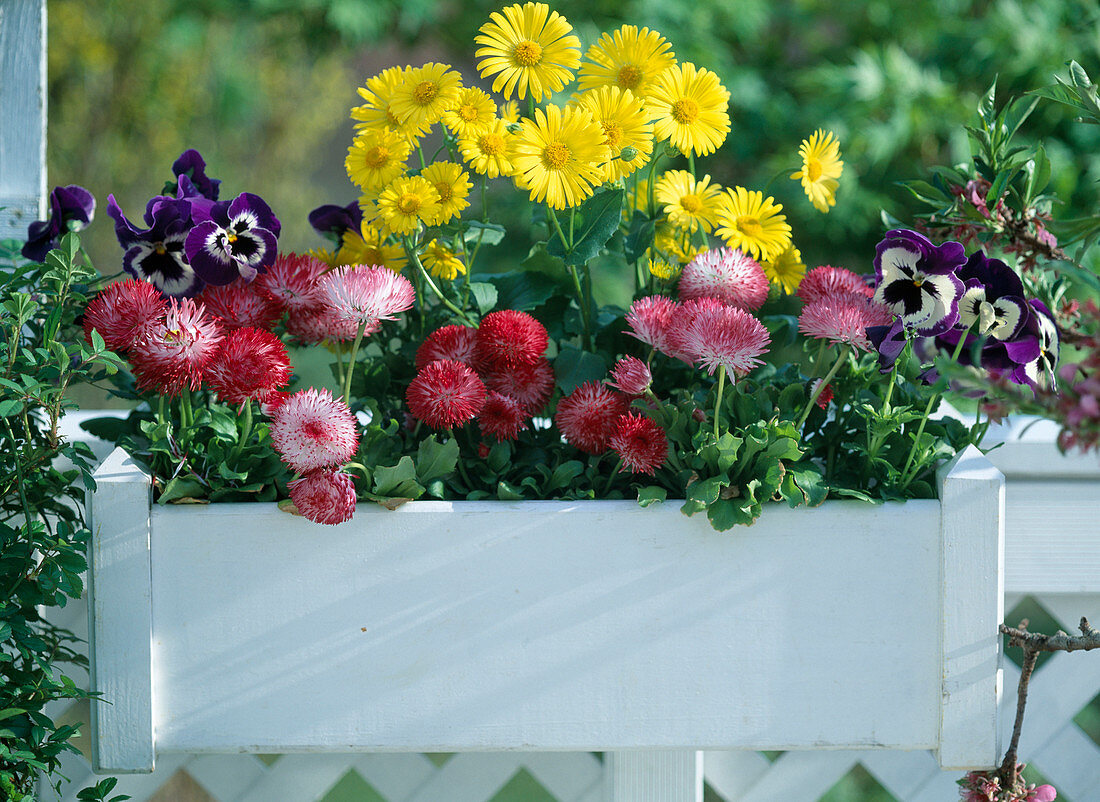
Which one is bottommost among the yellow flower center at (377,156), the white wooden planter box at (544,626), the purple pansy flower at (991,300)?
the white wooden planter box at (544,626)

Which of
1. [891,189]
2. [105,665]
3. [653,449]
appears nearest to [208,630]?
[105,665]

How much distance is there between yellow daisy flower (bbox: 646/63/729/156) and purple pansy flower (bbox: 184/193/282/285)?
31cm

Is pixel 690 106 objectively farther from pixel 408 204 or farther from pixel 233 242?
pixel 233 242

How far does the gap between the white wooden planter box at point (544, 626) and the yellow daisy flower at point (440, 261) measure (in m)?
0.23

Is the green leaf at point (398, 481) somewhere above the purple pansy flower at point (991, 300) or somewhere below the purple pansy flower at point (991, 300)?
below

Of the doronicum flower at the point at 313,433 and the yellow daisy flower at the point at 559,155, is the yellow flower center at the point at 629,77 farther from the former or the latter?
the doronicum flower at the point at 313,433

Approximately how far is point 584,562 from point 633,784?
0.31 meters

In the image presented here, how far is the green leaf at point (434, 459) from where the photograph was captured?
702 millimetres

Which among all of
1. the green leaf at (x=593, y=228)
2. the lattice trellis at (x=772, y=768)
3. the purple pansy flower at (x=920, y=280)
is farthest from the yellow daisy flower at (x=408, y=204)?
the lattice trellis at (x=772, y=768)

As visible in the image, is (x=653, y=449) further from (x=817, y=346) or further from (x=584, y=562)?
(x=817, y=346)

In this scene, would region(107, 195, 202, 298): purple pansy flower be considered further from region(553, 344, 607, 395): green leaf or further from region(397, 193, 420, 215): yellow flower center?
region(553, 344, 607, 395): green leaf

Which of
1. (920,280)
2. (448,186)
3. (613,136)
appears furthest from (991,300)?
(448,186)

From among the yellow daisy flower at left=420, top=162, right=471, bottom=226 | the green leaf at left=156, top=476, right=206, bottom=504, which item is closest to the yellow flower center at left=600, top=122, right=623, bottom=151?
the yellow daisy flower at left=420, top=162, right=471, bottom=226

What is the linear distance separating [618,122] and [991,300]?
29 cm
